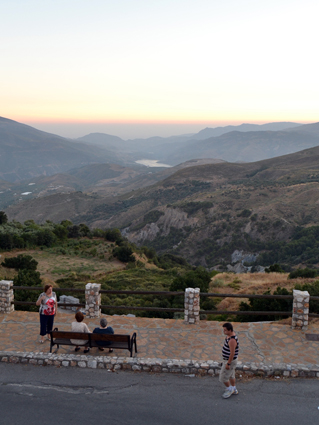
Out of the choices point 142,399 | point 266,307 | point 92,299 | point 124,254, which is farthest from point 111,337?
point 124,254

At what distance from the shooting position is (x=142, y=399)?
562cm

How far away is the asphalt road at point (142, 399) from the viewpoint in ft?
16.8

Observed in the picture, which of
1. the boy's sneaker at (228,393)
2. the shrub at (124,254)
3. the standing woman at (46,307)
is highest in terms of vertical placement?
the standing woman at (46,307)

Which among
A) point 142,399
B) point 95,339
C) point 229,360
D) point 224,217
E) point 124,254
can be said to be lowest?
point 124,254

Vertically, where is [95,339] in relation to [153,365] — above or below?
above

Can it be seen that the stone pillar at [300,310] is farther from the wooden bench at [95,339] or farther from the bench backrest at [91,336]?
the bench backrest at [91,336]

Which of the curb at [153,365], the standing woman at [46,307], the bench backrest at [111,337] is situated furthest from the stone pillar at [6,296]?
the bench backrest at [111,337]

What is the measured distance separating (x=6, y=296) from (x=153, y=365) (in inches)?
197

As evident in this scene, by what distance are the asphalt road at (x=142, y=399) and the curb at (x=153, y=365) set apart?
142 millimetres

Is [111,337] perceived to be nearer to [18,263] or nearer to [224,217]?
[18,263]

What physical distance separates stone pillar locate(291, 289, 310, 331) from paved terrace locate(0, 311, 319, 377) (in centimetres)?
19

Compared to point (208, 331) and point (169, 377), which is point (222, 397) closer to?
point (169, 377)

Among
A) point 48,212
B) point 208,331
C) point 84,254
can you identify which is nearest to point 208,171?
point 48,212

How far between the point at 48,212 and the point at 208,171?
205 ft
